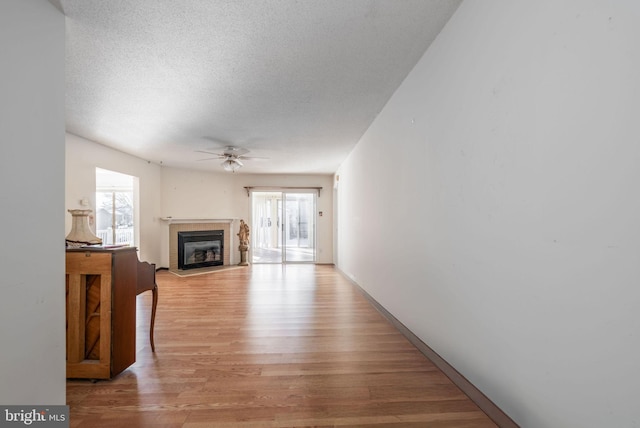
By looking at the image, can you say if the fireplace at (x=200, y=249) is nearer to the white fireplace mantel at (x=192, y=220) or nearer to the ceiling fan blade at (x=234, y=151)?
the white fireplace mantel at (x=192, y=220)

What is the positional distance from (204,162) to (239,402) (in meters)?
5.41

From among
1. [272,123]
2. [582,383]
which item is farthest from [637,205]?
[272,123]

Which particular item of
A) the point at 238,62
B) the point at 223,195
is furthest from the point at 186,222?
the point at 238,62

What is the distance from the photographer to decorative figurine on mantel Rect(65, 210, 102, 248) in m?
2.00

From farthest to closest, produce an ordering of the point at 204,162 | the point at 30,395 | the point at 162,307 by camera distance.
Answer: the point at 204,162 → the point at 162,307 → the point at 30,395

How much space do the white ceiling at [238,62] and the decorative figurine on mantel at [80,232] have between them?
127 cm

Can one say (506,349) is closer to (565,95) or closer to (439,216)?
(439,216)

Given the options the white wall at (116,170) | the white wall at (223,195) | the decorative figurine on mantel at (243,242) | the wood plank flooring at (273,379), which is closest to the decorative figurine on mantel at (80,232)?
the wood plank flooring at (273,379)

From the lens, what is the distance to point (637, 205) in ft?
2.81

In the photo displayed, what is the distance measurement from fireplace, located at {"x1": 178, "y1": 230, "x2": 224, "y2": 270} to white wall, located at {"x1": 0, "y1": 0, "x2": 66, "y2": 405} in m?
5.30

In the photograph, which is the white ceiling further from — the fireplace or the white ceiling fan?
the fireplace

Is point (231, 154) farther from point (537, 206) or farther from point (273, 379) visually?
point (537, 206)

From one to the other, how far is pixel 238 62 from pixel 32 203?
5.58ft

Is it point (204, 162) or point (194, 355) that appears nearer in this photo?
point (194, 355)
